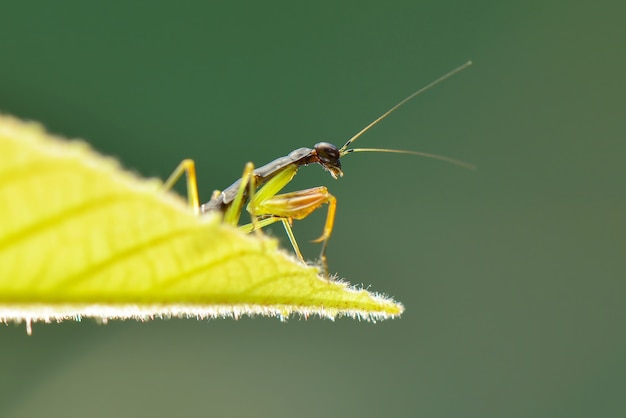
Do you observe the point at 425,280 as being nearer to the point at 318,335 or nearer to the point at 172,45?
the point at 318,335

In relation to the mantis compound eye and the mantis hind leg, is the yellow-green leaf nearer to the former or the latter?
the mantis hind leg

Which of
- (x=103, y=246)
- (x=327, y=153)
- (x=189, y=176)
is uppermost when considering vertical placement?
(x=327, y=153)

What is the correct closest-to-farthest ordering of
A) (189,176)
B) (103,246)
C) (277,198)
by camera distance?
(103,246)
(189,176)
(277,198)

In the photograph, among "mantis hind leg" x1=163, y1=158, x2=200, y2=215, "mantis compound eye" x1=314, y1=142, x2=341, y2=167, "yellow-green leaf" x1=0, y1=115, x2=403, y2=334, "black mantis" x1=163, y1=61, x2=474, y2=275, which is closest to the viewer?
"yellow-green leaf" x1=0, y1=115, x2=403, y2=334

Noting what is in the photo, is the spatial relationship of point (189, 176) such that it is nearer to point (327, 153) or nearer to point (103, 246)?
point (327, 153)

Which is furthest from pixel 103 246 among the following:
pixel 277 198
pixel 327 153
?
pixel 327 153

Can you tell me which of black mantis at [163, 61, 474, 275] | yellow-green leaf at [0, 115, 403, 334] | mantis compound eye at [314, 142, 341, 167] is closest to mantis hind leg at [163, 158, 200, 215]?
black mantis at [163, 61, 474, 275]

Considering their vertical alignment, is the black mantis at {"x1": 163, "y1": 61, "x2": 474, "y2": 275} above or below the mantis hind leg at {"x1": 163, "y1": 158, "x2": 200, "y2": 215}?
above

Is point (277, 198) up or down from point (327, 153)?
down

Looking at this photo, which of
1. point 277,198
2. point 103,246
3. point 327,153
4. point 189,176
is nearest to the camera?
point 103,246

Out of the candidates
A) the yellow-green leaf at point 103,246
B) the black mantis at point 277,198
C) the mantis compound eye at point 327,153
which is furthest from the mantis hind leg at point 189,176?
the yellow-green leaf at point 103,246
